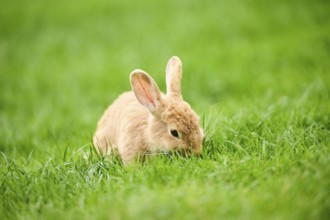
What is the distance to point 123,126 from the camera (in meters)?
4.37

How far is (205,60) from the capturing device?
8062mm

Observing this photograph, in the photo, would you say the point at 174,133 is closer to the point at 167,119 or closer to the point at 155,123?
the point at 167,119

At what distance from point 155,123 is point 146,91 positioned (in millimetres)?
354

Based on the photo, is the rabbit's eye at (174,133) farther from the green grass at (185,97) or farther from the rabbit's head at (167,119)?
the green grass at (185,97)

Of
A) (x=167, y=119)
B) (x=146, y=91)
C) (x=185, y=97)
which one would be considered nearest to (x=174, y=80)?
(x=146, y=91)

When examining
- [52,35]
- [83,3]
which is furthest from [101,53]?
[83,3]

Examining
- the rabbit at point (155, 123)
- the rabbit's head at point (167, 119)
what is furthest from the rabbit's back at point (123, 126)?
the rabbit's head at point (167, 119)

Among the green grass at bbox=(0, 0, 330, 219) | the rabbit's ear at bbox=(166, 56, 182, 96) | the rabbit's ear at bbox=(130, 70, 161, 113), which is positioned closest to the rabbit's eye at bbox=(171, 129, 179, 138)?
the green grass at bbox=(0, 0, 330, 219)

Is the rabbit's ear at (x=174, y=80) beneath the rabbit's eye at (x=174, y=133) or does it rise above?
above

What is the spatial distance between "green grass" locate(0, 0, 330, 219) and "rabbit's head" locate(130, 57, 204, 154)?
0.18 m

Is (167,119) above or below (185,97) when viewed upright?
above

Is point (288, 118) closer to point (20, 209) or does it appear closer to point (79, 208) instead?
point (79, 208)

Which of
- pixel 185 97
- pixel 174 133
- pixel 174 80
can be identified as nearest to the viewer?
pixel 174 133

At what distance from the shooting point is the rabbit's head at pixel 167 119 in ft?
12.5
